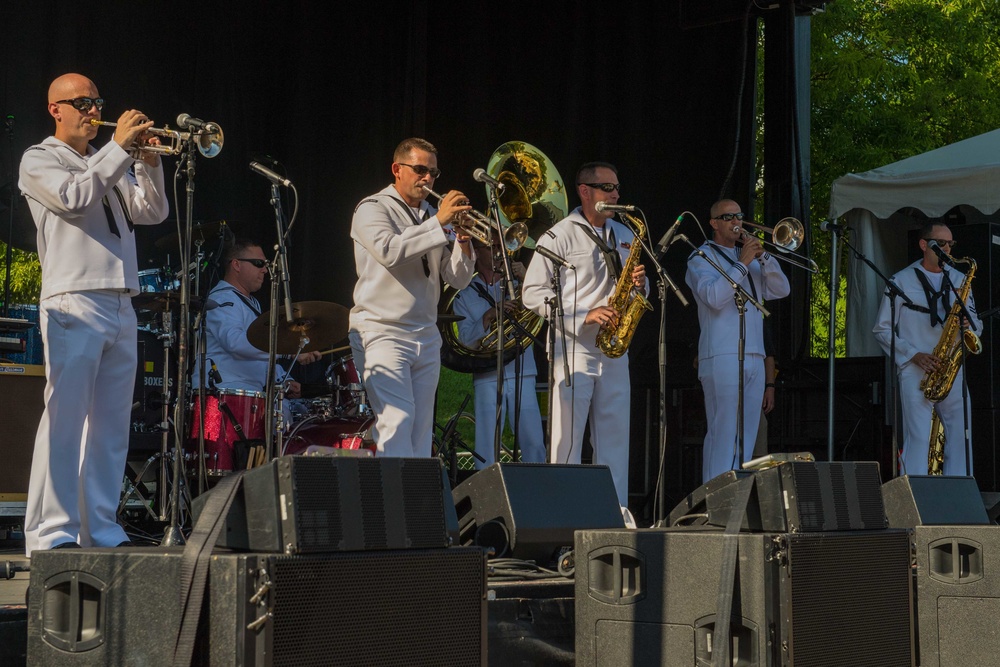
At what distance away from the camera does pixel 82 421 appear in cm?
418

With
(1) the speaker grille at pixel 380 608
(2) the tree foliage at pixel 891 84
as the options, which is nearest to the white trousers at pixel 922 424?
(1) the speaker grille at pixel 380 608

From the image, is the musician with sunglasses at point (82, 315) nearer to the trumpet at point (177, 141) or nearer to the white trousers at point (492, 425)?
the trumpet at point (177, 141)

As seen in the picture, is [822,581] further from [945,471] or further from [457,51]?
[457,51]

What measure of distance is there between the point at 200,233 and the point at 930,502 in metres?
4.29

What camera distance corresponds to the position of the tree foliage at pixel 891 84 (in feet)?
52.7

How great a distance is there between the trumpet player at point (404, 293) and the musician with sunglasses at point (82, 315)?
108 centimetres

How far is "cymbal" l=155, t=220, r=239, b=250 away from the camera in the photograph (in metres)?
6.79

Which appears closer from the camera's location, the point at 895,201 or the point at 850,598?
the point at 850,598

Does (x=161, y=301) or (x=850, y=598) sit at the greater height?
(x=161, y=301)

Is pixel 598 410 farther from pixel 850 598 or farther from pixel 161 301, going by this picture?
pixel 850 598

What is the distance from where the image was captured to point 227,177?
25.8 ft

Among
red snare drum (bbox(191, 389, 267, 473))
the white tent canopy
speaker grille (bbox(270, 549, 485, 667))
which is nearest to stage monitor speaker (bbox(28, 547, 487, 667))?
A: speaker grille (bbox(270, 549, 485, 667))

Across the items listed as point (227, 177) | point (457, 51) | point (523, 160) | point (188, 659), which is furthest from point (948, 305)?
point (188, 659)

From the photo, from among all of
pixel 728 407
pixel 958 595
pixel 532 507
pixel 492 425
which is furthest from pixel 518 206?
pixel 958 595
